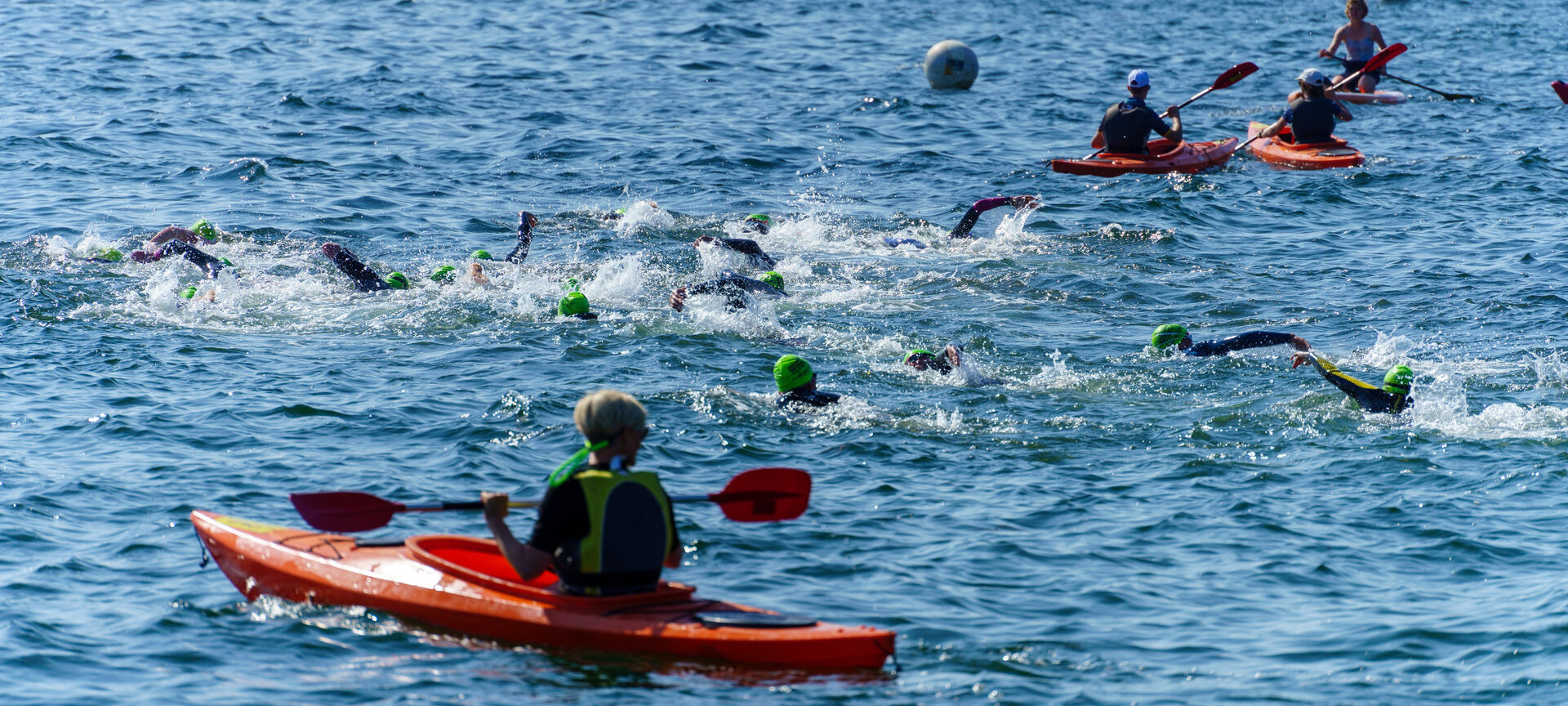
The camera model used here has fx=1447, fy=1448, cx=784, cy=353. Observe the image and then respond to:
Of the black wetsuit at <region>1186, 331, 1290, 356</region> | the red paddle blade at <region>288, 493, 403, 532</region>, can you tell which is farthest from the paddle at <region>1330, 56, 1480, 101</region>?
the red paddle blade at <region>288, 493, 403, 532</region>

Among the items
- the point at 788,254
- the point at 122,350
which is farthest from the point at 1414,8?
the point at 122,350

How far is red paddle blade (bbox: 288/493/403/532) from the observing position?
6.84 metres

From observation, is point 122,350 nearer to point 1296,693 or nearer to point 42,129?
point 1296,693

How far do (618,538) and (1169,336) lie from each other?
6493 mm

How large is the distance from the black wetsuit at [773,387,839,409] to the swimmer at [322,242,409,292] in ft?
16.6

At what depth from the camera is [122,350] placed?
11.5 m

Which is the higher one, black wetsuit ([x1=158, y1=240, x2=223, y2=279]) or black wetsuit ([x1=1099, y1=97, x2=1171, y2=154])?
black wetsuit ([x1=1099, y1=97, x2=1171, y2=154])

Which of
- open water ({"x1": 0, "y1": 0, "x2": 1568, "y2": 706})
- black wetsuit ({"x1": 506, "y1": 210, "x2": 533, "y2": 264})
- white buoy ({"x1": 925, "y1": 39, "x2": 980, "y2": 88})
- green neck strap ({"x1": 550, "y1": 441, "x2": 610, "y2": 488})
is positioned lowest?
open water ({"x1": 0, "y1": 0, "x2": 1568, "y2": 706})

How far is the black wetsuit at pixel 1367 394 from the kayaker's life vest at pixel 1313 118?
9495 millimetres

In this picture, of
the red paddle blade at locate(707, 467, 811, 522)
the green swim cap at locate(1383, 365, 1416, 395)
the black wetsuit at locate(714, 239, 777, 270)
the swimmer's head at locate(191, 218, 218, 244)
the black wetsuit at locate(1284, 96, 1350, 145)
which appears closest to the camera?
the red paddle blade at locate(707, 467, 811, 522)

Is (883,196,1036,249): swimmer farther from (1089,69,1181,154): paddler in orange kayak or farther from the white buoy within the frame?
the white buoy

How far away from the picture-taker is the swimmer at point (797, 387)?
991 centimetres

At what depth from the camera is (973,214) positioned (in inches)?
603

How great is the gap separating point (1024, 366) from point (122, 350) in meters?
7.15
